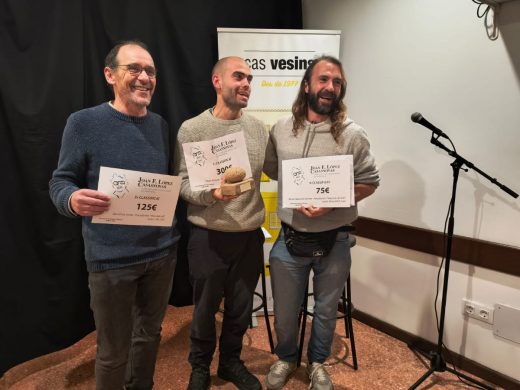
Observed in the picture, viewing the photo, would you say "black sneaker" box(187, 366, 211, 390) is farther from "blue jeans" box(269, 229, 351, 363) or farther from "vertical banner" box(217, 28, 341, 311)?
"vertical banner" box(217, 28, 341, 311)

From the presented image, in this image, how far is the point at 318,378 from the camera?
194 centimetres

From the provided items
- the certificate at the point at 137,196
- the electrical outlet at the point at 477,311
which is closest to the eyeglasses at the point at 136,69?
the certificate at the point at 137,196

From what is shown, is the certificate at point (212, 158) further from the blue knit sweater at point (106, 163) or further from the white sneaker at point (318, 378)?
the white sneaker at point (318, 378)

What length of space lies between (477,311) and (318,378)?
0.95m

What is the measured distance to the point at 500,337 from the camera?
2037mm

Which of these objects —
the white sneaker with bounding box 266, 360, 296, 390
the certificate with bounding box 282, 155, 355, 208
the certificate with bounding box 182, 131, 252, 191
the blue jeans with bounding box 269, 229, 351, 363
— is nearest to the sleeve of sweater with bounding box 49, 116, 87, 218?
the certificate with bounding box 182, 131, 252, 191

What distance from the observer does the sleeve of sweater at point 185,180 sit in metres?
1.65

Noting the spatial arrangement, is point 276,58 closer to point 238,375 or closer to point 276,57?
point 276,57

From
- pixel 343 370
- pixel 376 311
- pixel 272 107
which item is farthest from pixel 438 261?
pixel 272 107

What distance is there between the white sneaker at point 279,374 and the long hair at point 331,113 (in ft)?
3.92

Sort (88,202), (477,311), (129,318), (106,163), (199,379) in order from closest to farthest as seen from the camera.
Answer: (88,202) → (106,163) → (129,318) → (199,379) → (477,311)

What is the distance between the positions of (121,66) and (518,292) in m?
2.13

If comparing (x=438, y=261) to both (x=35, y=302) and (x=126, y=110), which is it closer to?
(x=126, y=110)

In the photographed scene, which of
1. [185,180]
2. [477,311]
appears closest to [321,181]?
[185,180]
